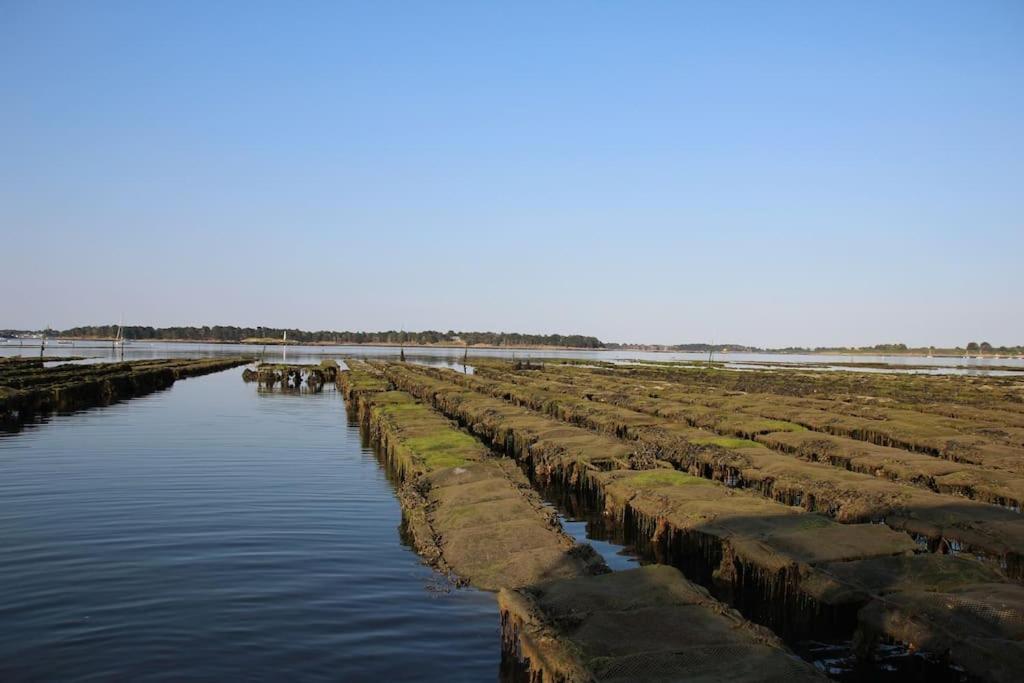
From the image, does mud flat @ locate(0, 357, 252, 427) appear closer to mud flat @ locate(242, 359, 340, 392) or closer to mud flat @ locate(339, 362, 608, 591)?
mud flat @ locate(242, 359, 340, 392)

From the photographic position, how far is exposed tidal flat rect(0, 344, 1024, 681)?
10.5 m

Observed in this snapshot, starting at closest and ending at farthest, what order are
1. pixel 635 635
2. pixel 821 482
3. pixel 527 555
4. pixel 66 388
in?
1. pixel 635 635
2. pixel 527 555
3. pixel 821 482
4. pixel 66 388

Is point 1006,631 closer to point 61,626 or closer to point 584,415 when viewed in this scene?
point 61,626

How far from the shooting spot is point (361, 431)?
1585 inches

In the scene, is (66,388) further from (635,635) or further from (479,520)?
(635,635)

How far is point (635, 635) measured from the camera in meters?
9.77

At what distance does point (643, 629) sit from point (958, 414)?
40738 mm

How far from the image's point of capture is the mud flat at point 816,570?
10523 millimetres

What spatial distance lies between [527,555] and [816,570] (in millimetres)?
4972

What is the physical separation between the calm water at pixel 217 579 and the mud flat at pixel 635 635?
1288 mm

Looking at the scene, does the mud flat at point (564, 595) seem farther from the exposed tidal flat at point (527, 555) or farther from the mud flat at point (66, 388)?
the mud flat at point (66, 388)

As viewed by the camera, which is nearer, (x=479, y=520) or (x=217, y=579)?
(x=217, y=579)

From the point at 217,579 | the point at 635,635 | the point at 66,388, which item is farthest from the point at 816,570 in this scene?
the point at 66,388

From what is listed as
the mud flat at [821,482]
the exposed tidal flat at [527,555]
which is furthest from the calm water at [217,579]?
the mud flat at [821,482]
